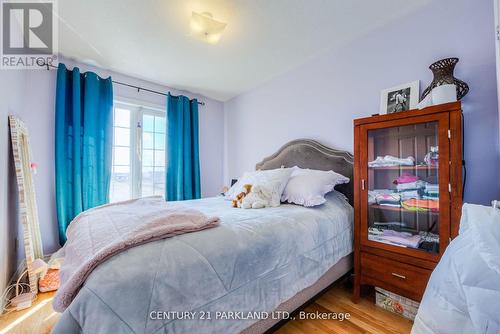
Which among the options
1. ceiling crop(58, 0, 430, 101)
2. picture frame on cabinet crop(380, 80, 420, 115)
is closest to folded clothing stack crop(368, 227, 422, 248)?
picture frame on cabinet crop(380, 80, 420, 115)

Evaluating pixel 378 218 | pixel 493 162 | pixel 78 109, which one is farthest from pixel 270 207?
pixel 78 109

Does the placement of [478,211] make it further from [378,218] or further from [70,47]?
[70,47]

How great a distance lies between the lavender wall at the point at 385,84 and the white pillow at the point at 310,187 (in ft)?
1.58

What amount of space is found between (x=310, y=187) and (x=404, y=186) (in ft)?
2.20

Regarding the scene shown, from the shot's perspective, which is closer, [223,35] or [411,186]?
[411,186]

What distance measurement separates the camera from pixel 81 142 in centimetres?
247

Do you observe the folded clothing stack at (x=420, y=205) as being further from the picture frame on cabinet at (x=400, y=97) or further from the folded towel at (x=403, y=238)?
the picture frame on cabinet at (x=400, y=97)

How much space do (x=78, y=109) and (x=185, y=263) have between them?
254cm

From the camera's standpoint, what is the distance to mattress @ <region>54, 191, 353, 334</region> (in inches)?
26.9

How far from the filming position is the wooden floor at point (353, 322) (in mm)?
1367
